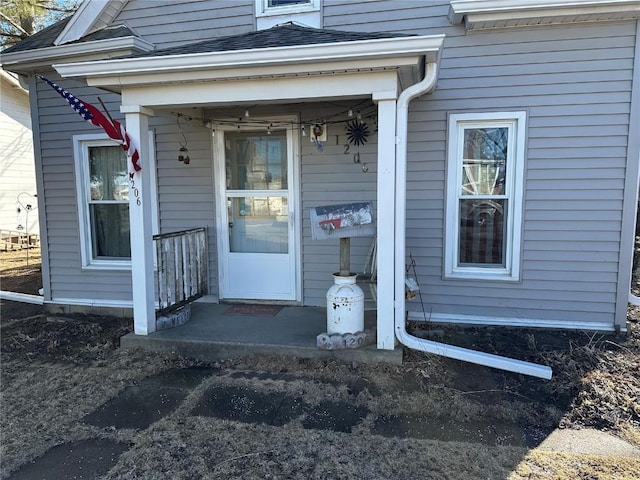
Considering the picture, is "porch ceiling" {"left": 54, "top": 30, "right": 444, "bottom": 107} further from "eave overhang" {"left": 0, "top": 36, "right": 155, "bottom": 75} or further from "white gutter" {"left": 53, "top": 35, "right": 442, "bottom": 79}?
"eave overhang" {"left": 0, "top": 36, "right": 155, "bottom": 75}

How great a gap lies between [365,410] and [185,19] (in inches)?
176

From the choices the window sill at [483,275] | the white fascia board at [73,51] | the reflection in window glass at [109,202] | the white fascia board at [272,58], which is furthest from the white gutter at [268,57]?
the window sill at [483,275]

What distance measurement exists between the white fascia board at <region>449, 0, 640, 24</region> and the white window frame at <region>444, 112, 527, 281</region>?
849mm

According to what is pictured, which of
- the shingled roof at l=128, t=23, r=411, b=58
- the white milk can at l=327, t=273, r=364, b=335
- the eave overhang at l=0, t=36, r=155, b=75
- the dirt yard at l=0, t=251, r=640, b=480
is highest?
the eave overhang at l=0, t=36, r=155, b=75

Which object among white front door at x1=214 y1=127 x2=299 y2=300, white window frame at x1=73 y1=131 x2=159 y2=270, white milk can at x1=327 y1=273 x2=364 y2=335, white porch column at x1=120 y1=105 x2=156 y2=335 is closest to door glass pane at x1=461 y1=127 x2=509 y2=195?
white milk can at x1=327 y1=273 x2=364 y2=335

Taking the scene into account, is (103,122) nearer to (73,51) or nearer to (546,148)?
(73,51)

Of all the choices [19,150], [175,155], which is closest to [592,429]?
[175,155]

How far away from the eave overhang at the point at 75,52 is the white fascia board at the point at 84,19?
6.9 inches

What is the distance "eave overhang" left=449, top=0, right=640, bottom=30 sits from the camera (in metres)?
3.70

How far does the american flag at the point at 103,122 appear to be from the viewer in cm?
342

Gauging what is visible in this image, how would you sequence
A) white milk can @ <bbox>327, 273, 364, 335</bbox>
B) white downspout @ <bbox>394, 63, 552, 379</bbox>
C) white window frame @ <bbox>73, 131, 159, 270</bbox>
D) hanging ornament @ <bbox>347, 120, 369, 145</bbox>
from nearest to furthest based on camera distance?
white downspout @ <bbox>394, 63, 552, 379</bbox> < white milk can @ <bbox>327, 273, 364, 335</bbox> < hanging ornament @ <bbox>347, 120, 369, 145</bbox> < white window frame @ <bbox>73, 131, 159, 270</bbox>

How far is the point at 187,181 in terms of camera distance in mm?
4930

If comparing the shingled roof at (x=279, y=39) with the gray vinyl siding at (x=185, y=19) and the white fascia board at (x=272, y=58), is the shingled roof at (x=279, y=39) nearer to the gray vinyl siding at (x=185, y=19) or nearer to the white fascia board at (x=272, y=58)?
the white fascia board at (x=272, y=58)

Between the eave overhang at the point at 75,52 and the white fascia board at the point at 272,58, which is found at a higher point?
the eave overhang at the point at 75,52
